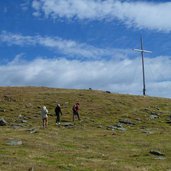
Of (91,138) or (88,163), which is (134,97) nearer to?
(91,138)

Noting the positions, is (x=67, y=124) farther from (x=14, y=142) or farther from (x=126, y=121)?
(x=14, y=142)

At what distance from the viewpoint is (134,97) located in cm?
9025

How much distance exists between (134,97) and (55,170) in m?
62.5

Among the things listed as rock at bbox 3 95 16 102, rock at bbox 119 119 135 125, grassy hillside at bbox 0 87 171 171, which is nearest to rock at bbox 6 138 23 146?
grassy hillside at bbox 0 87 171 171

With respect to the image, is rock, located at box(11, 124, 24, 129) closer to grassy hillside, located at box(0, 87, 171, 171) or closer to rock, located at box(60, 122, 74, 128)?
grassy hillside, located at box(0, 87, 171, 171)

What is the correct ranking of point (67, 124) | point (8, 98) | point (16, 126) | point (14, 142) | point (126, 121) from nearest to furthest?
point (14, 142) < point (16, 126) < point (67, 124) < point (126, 121) < point (8, 98)

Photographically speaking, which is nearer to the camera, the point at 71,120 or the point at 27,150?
the point at 27,150

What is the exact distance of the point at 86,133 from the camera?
173ft

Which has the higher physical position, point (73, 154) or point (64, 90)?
point (64, 90)

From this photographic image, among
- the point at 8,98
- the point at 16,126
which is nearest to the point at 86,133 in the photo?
the point at 16,126

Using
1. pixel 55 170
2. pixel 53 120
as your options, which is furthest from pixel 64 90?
pixel 55 170

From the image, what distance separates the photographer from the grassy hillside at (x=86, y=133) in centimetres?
3250

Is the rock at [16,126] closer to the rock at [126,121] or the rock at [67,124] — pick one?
the rock at [67,124]

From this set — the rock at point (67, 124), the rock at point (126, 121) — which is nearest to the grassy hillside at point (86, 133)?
the rock at point (126, 121)
